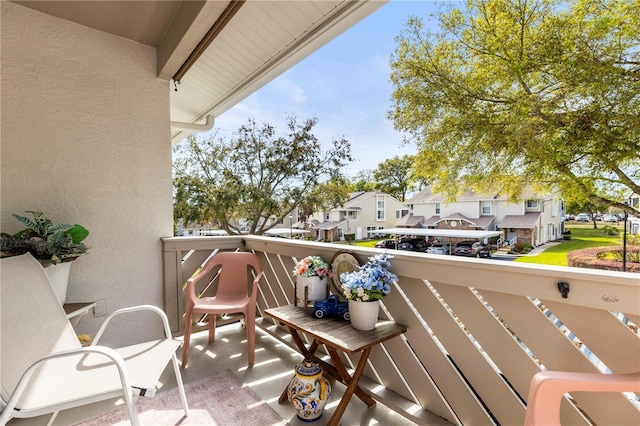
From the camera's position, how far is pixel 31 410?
3.87ft

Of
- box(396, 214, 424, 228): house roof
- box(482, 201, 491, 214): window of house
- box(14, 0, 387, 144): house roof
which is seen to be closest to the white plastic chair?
box(14, 0, 387, 144): house roof

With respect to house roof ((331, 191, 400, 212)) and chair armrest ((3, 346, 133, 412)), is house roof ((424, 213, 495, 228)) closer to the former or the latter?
house roof ((331, 191, 400, 212))

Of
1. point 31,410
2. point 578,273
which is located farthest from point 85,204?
point 578,273

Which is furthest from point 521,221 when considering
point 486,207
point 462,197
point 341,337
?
point 341,337

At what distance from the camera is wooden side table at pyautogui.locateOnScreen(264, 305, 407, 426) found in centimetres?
146

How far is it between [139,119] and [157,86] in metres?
0.38

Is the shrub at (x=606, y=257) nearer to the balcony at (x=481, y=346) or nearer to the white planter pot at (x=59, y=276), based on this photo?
the balcony at (x=481, y=346)

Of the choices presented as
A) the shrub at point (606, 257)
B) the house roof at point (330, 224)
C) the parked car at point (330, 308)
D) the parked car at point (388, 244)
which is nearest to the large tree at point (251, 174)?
the house roof at point (330, 224)

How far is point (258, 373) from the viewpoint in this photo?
2.25 m

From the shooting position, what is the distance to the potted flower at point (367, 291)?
1.54 m

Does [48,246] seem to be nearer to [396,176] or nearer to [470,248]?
[470,248]

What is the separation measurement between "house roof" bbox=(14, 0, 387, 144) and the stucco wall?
0.18m

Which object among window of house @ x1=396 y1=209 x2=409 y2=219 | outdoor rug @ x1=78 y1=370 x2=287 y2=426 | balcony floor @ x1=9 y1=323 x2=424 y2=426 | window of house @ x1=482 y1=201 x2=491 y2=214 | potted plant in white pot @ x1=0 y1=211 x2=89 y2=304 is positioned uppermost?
window of house @ x1=482 y1=201 x2=491 y2=214

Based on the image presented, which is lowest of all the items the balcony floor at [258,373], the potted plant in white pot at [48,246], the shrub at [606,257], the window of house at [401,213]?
the balcony floor at [258,373]
